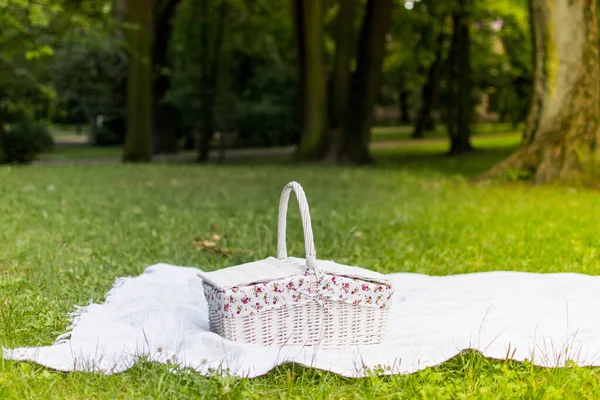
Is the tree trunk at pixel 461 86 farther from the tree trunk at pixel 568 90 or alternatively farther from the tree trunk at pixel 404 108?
the tree trunk at pixel 404 108

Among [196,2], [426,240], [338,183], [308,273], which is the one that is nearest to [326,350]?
[308,273]

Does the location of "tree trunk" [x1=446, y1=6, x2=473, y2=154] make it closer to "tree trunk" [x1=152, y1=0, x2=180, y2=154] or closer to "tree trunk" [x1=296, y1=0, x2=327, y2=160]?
"tree trunk" [x1=296, y1=0, x2=327, y2=160]

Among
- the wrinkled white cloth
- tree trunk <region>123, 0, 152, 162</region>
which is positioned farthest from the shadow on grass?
the wrinkled white cloth

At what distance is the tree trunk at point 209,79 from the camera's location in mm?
19875

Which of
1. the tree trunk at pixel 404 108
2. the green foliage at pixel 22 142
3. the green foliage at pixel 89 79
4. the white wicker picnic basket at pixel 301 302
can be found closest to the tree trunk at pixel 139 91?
the green foliage at pixel 89 79

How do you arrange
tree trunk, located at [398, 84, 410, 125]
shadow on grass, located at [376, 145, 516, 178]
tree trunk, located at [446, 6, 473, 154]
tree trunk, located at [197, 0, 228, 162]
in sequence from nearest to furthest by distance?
shadow on grass, located at [376, 145, 516, 178] → tree trunk, located at [197, 0, 228, 162] → tree trunk, located at [446, 6, 473, 154] → tree trunk, located at [398, 84, 410, 125]

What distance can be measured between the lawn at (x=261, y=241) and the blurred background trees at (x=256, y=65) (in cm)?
272

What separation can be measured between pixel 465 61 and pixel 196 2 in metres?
8.19

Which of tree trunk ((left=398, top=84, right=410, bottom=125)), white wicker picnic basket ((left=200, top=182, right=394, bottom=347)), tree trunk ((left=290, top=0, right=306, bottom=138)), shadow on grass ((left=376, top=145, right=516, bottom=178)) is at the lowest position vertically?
shadow on grass ((left=376, top=145, right=516, bottom=178))

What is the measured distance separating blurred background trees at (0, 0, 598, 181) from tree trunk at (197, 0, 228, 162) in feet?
0.14

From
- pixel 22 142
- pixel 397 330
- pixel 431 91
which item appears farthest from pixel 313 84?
pixel 397 330

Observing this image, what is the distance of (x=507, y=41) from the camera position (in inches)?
1304

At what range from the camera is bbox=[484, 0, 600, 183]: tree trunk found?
38.7ft

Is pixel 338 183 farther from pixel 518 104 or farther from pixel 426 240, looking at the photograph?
pixel 518 104
